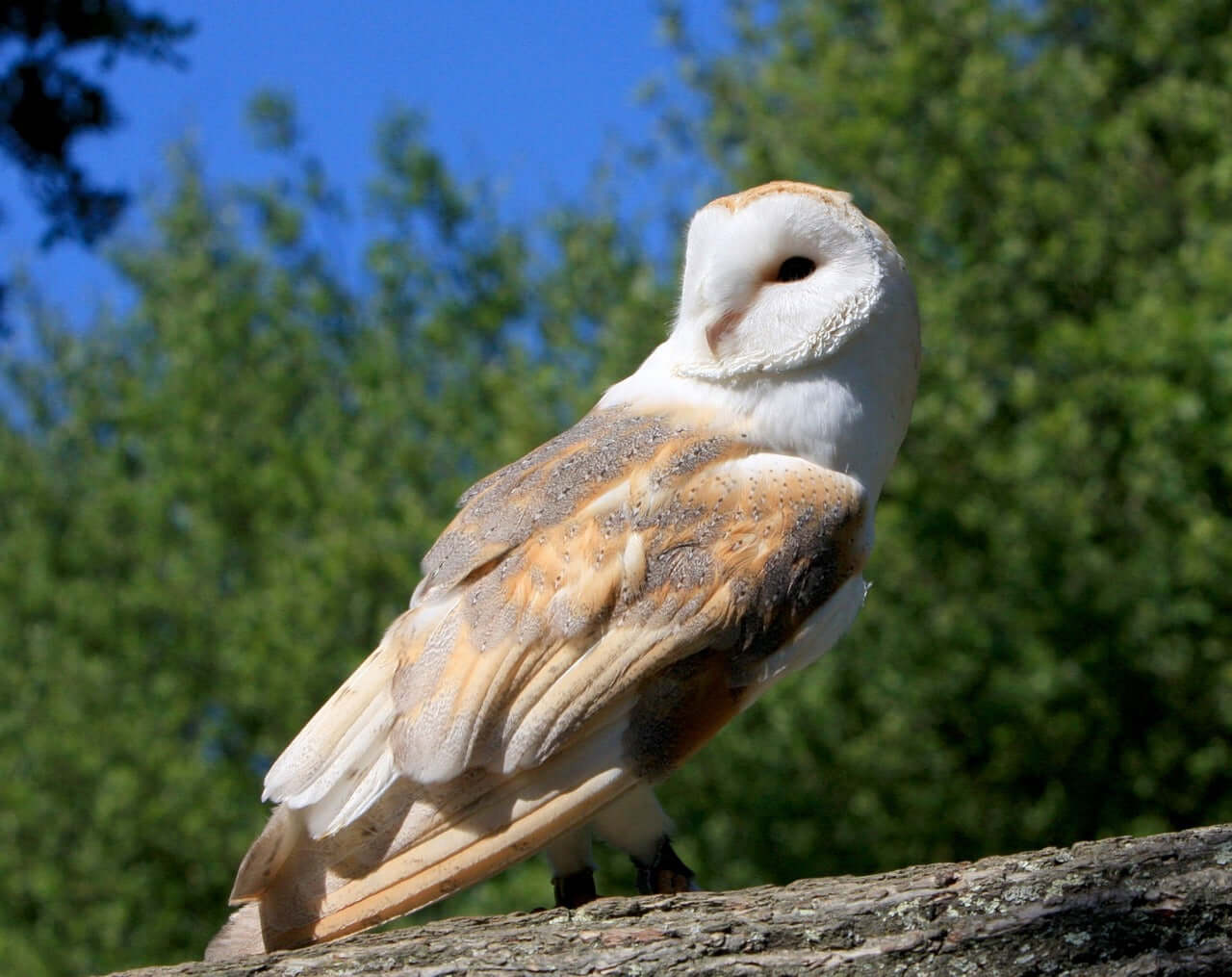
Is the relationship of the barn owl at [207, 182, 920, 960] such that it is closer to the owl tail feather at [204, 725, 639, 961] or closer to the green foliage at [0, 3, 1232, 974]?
the owl tail feather at [204, 725, 639, 961]

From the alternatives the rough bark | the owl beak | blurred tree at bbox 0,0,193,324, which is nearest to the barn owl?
the owl beak

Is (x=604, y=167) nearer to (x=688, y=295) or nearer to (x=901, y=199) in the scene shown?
(x=901, y=199)

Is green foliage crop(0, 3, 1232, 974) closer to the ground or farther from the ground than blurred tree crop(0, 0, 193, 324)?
closer to the ground

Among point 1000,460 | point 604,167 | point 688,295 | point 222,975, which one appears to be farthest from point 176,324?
point 222,975

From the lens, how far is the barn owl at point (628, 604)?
7.80ft

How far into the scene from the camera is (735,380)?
9.02ft

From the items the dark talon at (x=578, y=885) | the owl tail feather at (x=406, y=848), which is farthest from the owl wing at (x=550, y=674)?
the dark talon at (x=578, y=885)

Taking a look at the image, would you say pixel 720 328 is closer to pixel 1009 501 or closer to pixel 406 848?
pixel 406 848

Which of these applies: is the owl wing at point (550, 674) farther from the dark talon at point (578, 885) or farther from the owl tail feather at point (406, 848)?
the dark talon at point (578, 885)

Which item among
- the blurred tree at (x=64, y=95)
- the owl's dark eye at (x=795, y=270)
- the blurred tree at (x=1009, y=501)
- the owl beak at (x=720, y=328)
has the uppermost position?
the blurred tree at (x=64, y=95)

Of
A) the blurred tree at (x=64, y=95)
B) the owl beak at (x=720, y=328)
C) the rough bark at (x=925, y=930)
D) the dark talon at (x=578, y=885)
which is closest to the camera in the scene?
the rough bark at (x=925, y=930)

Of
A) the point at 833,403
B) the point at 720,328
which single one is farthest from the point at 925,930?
the point at 720,328

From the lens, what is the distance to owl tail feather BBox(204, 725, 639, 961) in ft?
7.65

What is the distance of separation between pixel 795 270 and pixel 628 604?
2.44 ft
